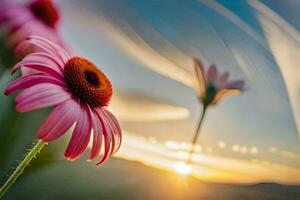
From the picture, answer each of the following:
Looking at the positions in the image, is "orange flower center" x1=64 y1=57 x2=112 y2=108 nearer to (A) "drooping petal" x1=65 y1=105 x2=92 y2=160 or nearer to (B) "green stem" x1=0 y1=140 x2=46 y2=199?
(A) "drooping petal" x1=65 y1=105 x2=92 y2=160

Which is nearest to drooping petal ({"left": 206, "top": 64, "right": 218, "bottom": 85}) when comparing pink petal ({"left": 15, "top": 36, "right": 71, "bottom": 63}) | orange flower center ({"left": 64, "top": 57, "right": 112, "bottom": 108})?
orange flower center ({"left": 64, "top": 57, "right": 112, "bottom": 108})

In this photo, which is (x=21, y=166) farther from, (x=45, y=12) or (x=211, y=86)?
(x=211, y=86)

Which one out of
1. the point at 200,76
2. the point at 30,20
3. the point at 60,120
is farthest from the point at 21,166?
the point at 200,76

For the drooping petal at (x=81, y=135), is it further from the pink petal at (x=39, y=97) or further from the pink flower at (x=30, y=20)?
the pink flower at (x=30, y=20)

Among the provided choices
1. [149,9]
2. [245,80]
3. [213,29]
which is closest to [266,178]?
[245,80]

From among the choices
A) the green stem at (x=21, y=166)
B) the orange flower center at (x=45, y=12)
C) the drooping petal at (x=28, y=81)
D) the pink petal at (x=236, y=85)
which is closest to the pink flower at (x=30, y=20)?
the orange flower center at (x=45, y=12)

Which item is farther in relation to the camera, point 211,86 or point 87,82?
point 211,86
